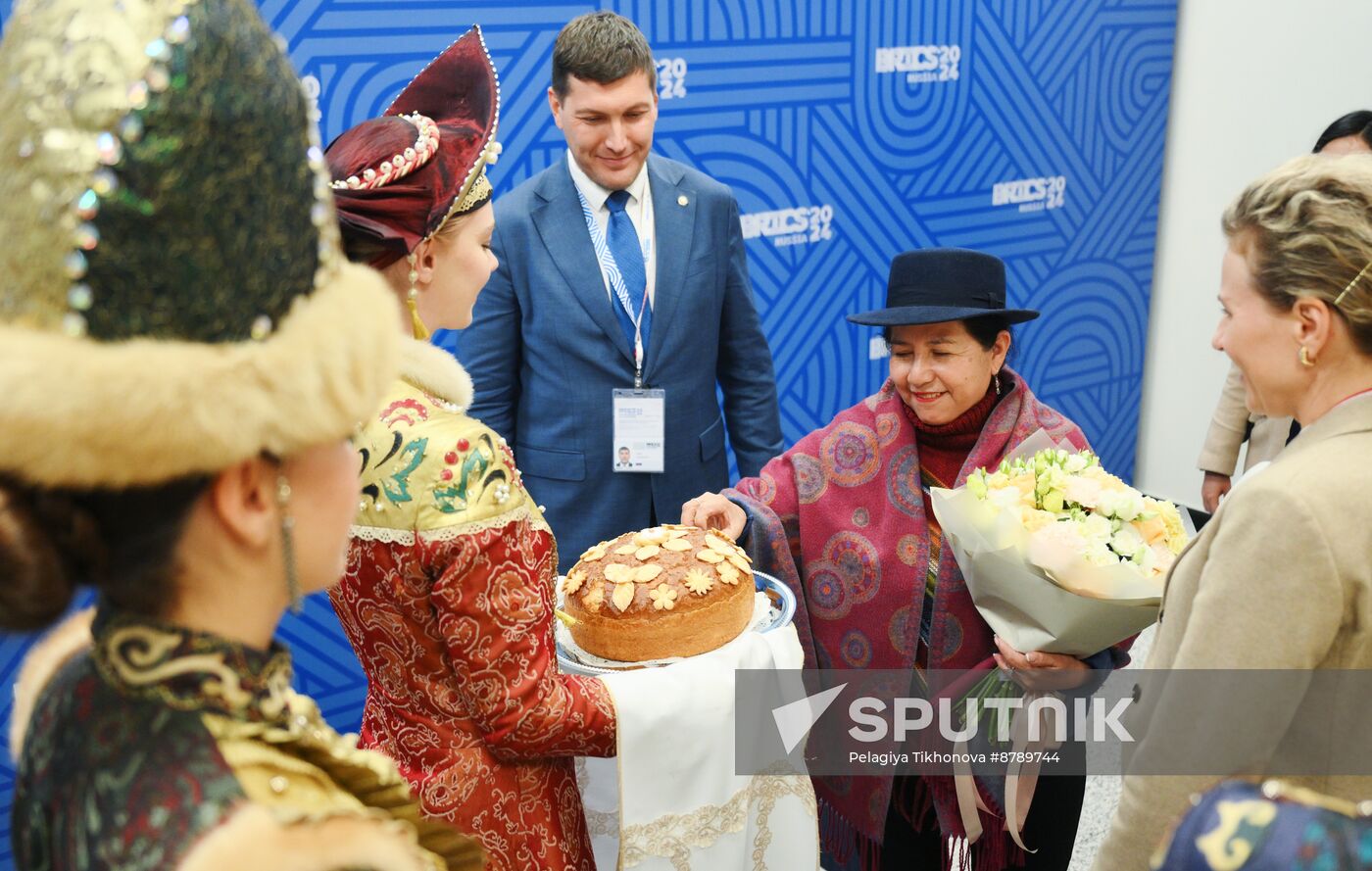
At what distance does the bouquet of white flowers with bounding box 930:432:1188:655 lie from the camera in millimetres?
1878

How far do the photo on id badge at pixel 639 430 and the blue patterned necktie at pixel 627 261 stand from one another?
14 centimetres

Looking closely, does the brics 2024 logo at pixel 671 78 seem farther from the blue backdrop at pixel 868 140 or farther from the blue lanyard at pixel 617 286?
the blue lanyard at pixel 617 286

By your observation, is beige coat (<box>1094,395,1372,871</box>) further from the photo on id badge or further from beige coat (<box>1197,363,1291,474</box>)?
beige coat (<box>1197,363,1291,474</box>)

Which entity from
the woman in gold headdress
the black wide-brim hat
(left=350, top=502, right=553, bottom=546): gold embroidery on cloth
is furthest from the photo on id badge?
the woman in gold headdress

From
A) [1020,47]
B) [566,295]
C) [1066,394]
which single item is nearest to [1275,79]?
[1020,47]

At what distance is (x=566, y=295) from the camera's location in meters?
3.07

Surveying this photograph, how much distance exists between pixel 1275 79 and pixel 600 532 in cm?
390

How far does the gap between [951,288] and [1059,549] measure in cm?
63

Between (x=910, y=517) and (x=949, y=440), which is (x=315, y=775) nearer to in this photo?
(x=910, y=517)

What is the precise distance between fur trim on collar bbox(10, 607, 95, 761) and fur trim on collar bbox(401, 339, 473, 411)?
0.61 meters

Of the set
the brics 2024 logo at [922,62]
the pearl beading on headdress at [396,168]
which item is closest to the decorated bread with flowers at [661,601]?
the pearl beading on headdress at [396,168]

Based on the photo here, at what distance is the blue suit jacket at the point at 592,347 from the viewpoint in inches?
121

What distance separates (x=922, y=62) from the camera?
187 inches

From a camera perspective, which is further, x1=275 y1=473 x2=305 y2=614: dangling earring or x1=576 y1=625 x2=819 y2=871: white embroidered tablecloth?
x1=576 y1=625 x2=819 y2=871: white embroidered tablecloth
